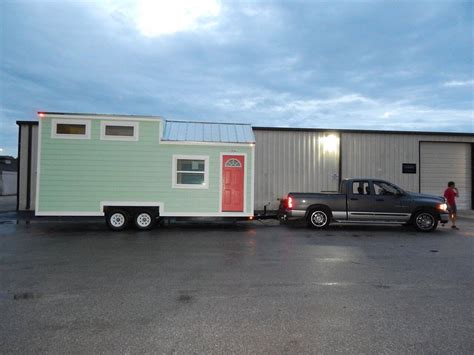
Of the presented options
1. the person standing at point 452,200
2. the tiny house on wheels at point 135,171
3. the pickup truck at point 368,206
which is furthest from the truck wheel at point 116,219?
the person standing at point 452,200

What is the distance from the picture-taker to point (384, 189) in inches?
481

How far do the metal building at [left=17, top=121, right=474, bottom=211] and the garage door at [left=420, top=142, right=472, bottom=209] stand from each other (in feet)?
0.18

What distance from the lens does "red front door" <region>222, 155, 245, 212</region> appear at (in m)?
11.7

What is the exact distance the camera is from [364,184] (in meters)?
12.4

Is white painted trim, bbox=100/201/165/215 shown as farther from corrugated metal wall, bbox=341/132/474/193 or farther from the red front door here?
corrugated metal wall, bbox=341/132/474/193

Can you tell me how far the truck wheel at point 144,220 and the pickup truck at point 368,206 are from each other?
15.1ft

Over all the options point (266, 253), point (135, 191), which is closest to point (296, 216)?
point (266, 253)

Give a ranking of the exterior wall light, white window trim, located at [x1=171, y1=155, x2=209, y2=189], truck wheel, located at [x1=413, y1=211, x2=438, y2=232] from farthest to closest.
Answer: the exterior wall light
truck wheel, located at [x1=413, y1=211, x2=438, y2=232]
white window trim, located at [x1=171, y1=155, x2=209, y2=189]

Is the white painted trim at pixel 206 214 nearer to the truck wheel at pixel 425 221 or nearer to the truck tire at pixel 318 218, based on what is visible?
the truck tire at pixel 318 218

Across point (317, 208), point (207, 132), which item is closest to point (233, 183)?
point (207, 132)

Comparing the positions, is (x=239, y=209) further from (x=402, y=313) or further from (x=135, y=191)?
(x=402, y=313)

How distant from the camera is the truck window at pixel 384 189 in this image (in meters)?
12.1

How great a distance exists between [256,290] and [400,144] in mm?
16668

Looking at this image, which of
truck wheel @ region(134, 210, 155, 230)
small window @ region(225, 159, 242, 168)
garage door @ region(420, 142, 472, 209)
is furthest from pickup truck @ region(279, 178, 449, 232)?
garage door @ region(420, 142, 472, 209)
